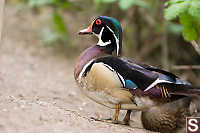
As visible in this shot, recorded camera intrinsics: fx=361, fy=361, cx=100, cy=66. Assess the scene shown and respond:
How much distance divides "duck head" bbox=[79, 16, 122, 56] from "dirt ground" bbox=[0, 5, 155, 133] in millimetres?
706

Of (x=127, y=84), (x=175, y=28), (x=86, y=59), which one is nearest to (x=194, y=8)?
(x=127, y=84)

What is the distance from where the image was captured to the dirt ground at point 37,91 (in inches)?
107

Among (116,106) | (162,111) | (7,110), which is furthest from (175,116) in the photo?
(7,110)

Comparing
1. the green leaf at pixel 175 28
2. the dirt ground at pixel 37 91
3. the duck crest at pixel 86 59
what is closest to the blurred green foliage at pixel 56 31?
the dirt ground at pixel 37 91

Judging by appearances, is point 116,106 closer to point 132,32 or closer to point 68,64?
point 68,64

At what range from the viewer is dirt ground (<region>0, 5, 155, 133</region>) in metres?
2.71

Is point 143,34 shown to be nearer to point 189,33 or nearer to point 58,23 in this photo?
point 58,23

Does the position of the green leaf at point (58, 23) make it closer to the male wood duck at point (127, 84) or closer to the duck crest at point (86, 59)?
the duck crest at point (86, 59)

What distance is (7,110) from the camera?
2812 millimetres

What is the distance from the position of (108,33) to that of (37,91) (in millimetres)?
1516

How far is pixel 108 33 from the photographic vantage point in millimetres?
3514

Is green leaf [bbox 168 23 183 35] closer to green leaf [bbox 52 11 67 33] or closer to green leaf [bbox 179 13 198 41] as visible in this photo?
green leaf [bbox 52 11 67 33]

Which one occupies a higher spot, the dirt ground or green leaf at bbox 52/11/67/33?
green leaf at bbox 52/11/67/33

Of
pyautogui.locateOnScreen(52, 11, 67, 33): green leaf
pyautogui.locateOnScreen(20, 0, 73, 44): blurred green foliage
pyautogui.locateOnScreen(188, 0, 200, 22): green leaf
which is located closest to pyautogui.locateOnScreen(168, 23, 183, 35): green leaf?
pyautogui.locateOnScreen(20, 0, 73, 44): blurred green foliage
